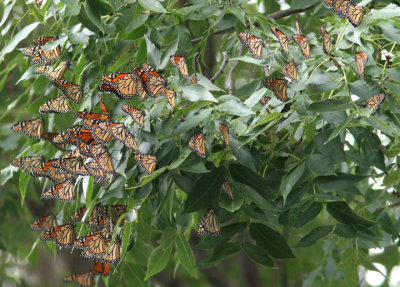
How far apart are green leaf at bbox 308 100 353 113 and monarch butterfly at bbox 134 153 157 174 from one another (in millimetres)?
539

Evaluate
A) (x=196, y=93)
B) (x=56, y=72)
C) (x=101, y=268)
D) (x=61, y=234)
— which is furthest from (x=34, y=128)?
(x=196, y=93)

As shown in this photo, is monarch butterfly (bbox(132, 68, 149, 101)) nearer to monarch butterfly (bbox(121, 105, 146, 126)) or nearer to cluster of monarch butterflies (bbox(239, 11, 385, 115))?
monarch butterfly (bbox(121, 105, 146, 126))

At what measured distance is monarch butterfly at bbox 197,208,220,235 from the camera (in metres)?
2.42

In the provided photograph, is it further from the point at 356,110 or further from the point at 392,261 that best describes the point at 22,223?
the point at 356,110

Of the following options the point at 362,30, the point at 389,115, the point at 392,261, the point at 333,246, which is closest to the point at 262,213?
the point at 389,115

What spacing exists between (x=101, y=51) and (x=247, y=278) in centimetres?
266

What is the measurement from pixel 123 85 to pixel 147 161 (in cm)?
31

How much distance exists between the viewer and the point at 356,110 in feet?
6.72

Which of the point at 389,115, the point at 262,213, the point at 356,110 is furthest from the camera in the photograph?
the point at 262,213

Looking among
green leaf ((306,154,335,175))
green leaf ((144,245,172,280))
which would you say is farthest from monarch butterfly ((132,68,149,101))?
green leaf ((144,245,172,280))

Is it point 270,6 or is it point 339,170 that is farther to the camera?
point 270,6

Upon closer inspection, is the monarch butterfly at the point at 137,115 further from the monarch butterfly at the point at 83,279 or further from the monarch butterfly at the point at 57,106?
the monarch butterfly at the point at 83,279

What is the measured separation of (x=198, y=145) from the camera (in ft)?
7.02

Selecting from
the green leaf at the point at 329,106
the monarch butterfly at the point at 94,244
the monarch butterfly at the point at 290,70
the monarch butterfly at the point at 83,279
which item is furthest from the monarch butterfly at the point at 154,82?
the monarch butterfly at the point at 83,279
